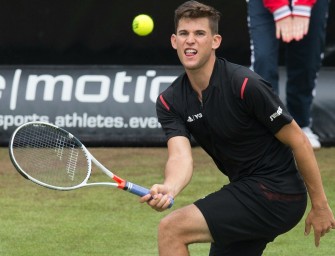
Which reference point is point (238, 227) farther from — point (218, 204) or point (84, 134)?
point (84, 134)

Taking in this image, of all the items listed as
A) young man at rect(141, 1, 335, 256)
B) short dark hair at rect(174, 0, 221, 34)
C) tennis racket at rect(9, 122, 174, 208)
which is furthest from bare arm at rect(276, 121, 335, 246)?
tennis racket at rect(9, 122, 174, 208)

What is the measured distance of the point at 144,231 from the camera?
22.3ft

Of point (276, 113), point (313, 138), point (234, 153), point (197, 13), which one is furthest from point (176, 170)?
point (313, 138)

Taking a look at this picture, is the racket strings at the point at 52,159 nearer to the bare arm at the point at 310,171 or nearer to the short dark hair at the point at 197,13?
the short dark hair at the point at 197,13

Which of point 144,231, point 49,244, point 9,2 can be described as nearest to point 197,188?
point 144,231

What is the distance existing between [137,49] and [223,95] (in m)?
4.87

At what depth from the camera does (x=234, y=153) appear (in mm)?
5160

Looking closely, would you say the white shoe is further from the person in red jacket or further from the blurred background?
the blurred background

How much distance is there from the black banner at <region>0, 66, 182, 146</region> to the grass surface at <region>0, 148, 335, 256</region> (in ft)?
1.58

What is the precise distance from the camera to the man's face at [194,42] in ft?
16.6

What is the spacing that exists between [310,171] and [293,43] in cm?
418

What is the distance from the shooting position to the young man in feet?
16.3

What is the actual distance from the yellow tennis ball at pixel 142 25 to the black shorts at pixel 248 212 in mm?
4360

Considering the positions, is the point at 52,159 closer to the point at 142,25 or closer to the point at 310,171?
the point at 310,171
